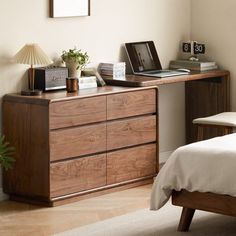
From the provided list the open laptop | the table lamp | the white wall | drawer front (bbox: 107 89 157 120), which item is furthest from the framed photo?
drawer front (bbox: 107 89 157 120)

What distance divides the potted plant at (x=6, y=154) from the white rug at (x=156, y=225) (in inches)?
21.4

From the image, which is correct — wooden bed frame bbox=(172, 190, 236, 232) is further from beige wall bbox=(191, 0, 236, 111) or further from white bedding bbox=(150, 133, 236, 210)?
beige wall bbox=(191, 0, 236, 111)

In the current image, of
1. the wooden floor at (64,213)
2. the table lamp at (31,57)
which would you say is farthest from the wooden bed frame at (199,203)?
the table lamp at (31,57)

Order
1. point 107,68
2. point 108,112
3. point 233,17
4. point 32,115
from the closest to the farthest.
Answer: point 32,115, point 108,112, point 107,68, point 233,17

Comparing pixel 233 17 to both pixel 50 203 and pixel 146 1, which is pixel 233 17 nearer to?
pixel 146 1

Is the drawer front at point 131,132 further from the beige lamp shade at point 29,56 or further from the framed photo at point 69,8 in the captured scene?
the framed photo at point 69,8

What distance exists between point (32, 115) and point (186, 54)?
1956mm

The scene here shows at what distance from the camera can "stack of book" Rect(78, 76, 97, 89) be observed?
5.58 metres

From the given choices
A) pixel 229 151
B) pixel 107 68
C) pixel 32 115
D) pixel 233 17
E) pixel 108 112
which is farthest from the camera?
pixel 233 17

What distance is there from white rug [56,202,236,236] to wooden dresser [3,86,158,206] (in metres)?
0.52

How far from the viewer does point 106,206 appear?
5266 mm

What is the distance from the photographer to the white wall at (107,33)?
5.32 metres

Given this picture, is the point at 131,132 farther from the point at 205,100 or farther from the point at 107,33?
the point at 205,100

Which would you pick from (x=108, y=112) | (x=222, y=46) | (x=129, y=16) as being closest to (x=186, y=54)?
(x=222, y=46)
